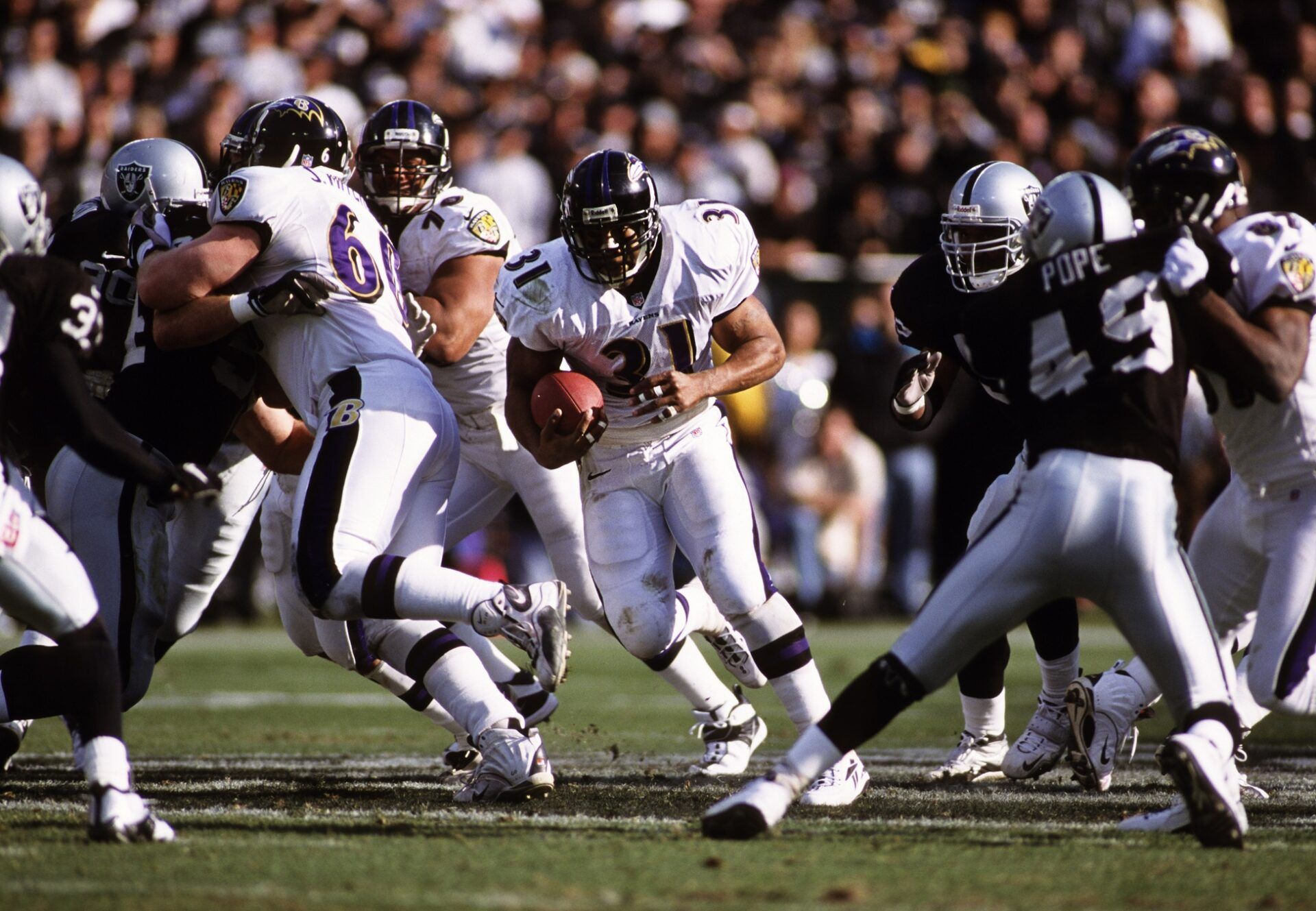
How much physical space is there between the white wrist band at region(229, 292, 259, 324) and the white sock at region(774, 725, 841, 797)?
190 centimetres

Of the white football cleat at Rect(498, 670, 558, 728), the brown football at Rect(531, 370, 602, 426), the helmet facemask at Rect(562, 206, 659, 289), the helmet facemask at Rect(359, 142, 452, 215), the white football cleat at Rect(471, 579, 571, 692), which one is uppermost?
the helmet facemask at Rect(359, 142, 452, 215)

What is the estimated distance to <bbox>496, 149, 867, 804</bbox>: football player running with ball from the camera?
454 cm

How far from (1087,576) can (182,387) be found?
2679mm

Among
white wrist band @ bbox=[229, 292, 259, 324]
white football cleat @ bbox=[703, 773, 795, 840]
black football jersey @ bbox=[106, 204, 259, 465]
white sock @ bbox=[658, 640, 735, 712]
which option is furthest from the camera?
white sock @ bbox=[658, 640, 735, 712]

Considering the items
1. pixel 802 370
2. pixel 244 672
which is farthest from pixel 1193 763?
pixel 802 370

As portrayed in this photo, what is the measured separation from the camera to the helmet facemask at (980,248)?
4.82 m

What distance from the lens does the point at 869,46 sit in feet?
41.1

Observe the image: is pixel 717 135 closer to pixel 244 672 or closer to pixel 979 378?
pixel 244 672

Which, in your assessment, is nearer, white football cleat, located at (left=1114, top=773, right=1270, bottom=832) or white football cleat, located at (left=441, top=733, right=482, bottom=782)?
white football cleat, located at (left=1114, top=773, right=1270, bottom=832)

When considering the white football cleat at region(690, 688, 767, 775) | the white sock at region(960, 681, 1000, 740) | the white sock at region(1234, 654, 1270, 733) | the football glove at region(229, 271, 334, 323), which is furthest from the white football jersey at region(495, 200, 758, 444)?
the white sock at region(1234, 654, 1270, 733)

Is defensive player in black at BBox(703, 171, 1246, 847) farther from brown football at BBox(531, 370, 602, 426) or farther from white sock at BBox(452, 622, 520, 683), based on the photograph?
white sock at BBox(452, 622, 520, 683)

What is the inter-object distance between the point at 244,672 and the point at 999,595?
18.3 feet

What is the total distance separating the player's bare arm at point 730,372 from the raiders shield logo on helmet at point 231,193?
4.08 feet

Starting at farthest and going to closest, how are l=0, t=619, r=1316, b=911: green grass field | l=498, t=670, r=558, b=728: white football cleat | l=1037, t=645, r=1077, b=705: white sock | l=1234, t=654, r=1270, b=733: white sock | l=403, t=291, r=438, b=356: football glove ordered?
l=498, t=670, r=558, b=728: white football cleat
l=1037, t=645, r=1077, b=705: white sock
l=403, t=291, r=438, b=356: football glove
l=1234, t=654, r=1270, b=733: white sock
l=0, t=619, r=1316, b=911: green grass field
